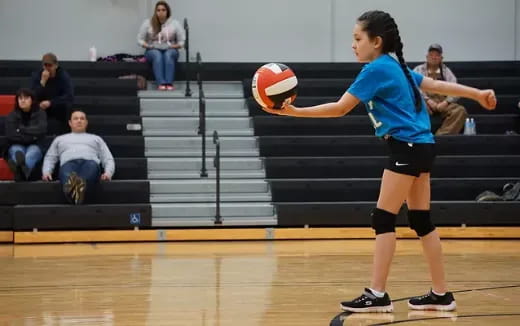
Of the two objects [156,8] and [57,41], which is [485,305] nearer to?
[156,8]

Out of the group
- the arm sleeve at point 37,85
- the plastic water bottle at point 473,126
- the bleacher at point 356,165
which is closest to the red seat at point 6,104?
the arm sleeve at point 37,85

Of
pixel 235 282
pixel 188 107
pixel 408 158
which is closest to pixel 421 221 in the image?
pixel 408 158

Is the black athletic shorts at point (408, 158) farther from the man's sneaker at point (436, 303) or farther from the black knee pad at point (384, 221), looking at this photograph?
the man's sneaker at point (436, 303)

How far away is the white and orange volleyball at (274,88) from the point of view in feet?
15.5

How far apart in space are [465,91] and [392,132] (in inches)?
17.6

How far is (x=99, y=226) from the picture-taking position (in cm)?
952

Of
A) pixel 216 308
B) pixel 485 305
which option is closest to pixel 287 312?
pixel 216 308

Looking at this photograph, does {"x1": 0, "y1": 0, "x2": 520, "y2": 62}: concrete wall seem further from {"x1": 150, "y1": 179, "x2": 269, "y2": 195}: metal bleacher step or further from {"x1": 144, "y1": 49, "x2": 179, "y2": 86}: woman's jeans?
{"x1": 150, "y1": 179, "x2": 269, "y2": 195}: metal bleacher step

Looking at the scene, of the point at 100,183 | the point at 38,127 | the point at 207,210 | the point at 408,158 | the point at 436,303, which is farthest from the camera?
the point at 38,127

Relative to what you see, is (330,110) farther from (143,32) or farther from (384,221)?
(143,32)

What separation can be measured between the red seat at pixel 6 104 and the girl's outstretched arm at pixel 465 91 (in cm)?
740

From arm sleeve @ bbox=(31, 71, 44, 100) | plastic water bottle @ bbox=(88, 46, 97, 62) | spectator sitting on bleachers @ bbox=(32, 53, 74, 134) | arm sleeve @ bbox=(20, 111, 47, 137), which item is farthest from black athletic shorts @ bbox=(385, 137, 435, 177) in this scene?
plastic water bottle @ bbox=(88, 46, 97, 62)

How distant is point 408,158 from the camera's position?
4.82 meters

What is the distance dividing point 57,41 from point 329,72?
396 cm
